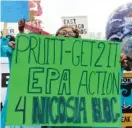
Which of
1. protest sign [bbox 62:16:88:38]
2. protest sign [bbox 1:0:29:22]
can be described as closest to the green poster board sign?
protest sign [bbox 1:0:29:22]

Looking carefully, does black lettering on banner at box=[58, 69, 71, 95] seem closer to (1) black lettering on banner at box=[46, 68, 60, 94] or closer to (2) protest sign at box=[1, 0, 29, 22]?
(1) black lettering on banner at box=[46, 68, 60, 94]

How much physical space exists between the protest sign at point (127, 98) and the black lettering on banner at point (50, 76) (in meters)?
1.01

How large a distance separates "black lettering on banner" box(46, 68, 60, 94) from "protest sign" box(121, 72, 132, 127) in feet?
3.33

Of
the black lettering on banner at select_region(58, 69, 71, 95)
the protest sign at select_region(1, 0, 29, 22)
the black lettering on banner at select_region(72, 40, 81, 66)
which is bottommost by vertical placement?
the black lettering on banner at select_region(58, 69, 71, 95)

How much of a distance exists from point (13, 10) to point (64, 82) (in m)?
1.75

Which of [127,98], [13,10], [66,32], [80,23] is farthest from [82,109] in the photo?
[80,23]

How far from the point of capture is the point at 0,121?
3180mm

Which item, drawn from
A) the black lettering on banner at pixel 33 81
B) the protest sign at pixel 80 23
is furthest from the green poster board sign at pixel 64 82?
the protest sign at pixel 80 23

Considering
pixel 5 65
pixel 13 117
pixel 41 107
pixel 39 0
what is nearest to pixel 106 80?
pixel 41 107

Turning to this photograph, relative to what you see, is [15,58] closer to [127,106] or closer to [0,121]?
[0,121]

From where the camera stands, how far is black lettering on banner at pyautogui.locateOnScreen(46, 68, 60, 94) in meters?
2.85

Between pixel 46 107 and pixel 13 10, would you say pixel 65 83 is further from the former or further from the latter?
pixel 13 10

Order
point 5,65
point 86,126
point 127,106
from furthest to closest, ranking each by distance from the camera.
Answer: point 127,106 → point 5,65 → point 86,126

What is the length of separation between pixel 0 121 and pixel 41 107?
0.49 metres
